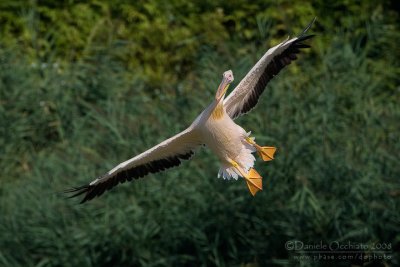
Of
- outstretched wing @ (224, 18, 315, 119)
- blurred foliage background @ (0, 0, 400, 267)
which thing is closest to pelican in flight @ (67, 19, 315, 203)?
outstretched wing @ (224, 18, 315, 119)

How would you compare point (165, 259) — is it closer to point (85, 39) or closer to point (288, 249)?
point (288, 249)

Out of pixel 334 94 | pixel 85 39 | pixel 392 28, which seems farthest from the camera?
pixel 85 39

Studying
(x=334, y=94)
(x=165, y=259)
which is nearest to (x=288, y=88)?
(x=334, y=94)

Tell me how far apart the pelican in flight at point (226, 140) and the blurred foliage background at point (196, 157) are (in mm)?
1658

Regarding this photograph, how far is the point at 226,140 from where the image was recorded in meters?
7.05

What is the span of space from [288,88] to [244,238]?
4.64ft

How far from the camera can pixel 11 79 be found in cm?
1103

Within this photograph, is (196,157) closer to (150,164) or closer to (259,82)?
(150,164)

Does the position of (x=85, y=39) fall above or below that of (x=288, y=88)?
below

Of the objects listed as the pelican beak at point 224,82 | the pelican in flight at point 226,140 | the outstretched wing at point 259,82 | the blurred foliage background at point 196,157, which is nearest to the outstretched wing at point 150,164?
the pelican in flight at point 226,140

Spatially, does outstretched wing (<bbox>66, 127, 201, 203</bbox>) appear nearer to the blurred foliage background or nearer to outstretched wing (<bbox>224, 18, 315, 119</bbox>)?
outstretched wing (<bbox>224, 18, 315, 119</bbox>)

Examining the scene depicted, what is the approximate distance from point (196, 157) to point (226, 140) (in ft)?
9.25

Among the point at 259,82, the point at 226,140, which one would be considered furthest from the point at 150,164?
the point at 226,140

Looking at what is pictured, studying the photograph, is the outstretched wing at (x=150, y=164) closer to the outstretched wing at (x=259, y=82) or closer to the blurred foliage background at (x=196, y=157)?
the outstretched wing at (x=259, y=82)
